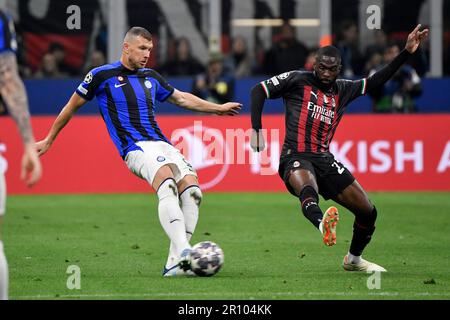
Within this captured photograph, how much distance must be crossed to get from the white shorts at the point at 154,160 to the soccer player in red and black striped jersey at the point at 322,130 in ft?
2.36

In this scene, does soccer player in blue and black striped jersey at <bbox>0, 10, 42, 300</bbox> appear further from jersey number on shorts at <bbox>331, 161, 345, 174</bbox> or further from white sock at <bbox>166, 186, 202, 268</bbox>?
jersey number on shorts at <bbox>331, 161, 345, 174</bbox>

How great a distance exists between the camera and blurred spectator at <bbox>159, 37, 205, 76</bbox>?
2286cm

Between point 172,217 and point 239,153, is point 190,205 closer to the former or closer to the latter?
point 172,217

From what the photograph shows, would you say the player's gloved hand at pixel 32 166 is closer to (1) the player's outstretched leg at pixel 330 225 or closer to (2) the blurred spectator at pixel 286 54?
(1) the player's outstretched leg at pixel 330 225

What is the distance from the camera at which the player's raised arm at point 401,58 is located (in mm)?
10320

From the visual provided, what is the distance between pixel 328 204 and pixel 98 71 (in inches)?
284

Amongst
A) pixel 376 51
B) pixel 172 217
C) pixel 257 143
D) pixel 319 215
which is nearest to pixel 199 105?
pixel 257 143

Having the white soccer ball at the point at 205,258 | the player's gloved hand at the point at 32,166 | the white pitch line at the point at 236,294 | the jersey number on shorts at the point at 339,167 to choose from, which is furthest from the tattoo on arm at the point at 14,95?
the jersey number on shorts at the point at 339,167

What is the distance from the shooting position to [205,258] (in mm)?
9180

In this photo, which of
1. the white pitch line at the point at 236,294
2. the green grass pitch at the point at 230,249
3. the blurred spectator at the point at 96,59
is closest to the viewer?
the white pitch line at the point at 236,294

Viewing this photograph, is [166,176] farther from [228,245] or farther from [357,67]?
[357,67]

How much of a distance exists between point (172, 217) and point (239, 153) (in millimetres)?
9197

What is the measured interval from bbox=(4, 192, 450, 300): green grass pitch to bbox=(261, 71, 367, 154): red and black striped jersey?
1.21 meters

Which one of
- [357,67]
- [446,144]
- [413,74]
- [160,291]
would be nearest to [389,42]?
[357,67]
